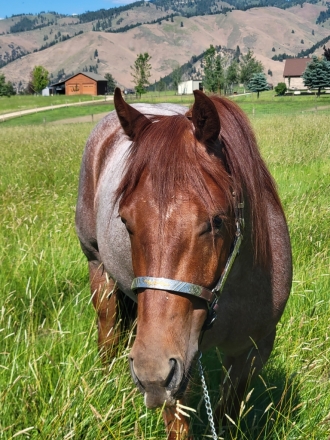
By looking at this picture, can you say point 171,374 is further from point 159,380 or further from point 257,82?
point 257,82

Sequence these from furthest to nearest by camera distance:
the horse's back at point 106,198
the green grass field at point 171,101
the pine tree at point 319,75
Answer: the pine tree at point 319,75 < the green grass field at point 171,101 < the horse's back at point 106,198

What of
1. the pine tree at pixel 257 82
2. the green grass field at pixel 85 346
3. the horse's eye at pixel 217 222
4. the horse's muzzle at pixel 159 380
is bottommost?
the green grass field at pixel 85 346

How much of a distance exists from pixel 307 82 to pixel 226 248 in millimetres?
71282

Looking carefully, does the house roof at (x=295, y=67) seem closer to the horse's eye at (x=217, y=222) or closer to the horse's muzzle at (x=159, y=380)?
the horse's eye at (x=217, y=222)

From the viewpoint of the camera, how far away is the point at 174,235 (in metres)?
1.67

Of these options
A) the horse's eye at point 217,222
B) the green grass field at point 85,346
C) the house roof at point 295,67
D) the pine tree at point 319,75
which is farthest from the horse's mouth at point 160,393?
the house roof at point 295,67

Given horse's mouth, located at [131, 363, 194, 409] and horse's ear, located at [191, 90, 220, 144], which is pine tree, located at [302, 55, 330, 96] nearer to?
horse's ear, located at [191, 90, 220, 144]

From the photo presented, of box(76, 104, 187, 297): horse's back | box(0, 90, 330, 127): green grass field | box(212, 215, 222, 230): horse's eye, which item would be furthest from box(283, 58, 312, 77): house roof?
box(212, 215, 222, 230): horse's eye

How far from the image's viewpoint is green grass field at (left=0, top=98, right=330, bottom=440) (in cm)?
203

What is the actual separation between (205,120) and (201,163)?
199 mm

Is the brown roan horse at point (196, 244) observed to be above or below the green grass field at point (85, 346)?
above

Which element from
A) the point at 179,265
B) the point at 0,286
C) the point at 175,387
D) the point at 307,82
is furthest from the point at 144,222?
the point at 307,82

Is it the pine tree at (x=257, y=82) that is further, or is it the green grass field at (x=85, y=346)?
the pine tree at (x=257, y=82)

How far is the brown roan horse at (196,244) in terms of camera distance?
165cm
